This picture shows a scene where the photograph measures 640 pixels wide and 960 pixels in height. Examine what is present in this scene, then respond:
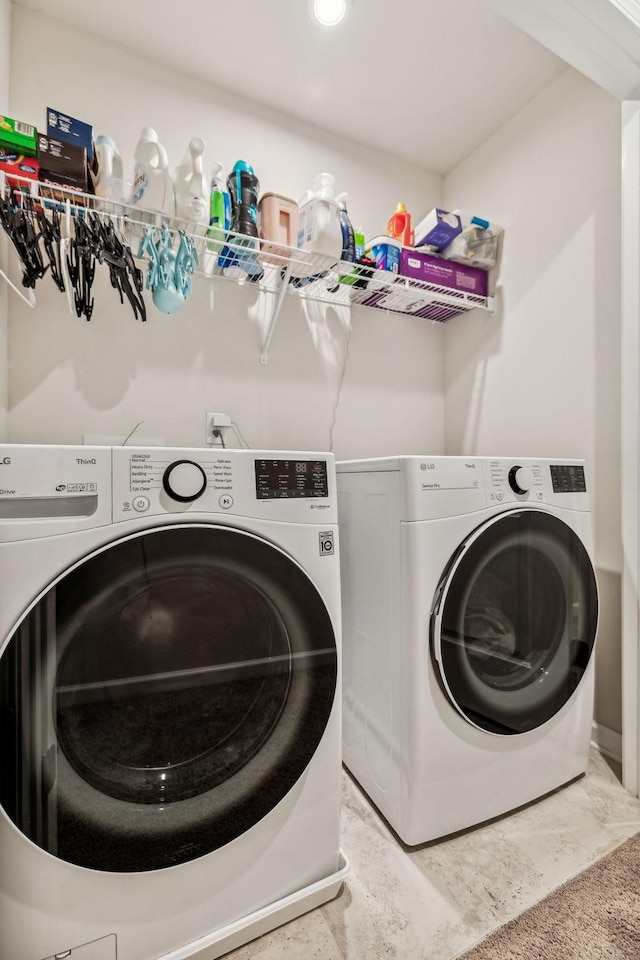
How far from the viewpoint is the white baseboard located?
1.47 metres

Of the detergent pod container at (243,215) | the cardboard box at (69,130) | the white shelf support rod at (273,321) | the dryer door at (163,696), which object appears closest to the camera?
the dryer door at (163,696)

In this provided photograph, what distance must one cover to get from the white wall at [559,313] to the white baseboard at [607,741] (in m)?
0.03

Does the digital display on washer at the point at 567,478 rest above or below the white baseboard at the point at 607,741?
above

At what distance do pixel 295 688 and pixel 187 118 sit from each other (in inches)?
76.1

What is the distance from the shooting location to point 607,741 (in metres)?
1.50

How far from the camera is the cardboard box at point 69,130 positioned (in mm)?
1207

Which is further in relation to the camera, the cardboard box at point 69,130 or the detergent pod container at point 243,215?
the detergent pod container at point 243,215

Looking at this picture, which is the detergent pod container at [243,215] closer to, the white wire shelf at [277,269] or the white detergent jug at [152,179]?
the white wire shelf at [277,269]

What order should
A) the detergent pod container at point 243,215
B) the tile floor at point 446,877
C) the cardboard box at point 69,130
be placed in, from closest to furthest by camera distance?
the tile floor at point 446,877, the cardboard box at point 69,130, the detergent pod container at point 243,215

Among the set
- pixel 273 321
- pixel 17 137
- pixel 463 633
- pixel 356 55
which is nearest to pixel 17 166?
pixel 17 137

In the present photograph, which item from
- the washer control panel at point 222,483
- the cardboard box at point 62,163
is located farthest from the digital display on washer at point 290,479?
the cardboard box at point 62,163

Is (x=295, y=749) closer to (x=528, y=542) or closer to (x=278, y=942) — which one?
(x=278, y=942)

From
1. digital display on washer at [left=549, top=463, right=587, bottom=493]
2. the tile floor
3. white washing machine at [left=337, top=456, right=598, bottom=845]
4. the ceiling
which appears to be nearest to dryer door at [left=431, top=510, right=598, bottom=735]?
white washing machine at [left=337, top=456, right=598, bottom=845]

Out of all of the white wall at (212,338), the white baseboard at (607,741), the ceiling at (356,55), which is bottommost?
the white baseboard at (607,741)
